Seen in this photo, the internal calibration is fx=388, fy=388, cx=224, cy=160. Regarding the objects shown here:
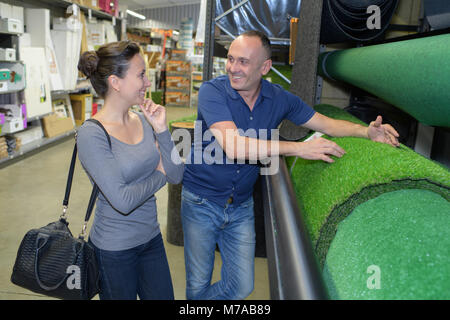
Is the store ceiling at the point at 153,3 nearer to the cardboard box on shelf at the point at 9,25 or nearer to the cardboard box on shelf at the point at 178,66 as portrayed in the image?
the cardboard box on shelf at the point at 178,66

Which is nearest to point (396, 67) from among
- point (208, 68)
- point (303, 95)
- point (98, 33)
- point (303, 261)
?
point (303, 261)

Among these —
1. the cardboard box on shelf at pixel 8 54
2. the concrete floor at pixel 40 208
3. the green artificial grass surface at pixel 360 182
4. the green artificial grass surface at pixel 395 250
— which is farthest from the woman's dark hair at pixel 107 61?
the cardboard box on shelf at pixel 8 54

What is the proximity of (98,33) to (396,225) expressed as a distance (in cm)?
837

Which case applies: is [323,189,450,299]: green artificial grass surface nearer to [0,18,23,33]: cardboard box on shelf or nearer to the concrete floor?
the concrete floor

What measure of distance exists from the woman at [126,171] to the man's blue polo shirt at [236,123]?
0.19m

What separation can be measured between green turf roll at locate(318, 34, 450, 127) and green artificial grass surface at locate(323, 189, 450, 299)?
0.82ft

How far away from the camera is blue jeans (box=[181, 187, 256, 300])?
2.05 metres

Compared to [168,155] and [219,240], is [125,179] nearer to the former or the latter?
[168,155]

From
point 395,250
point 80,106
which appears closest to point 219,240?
point 395,250

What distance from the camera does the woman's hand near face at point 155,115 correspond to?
1.77m

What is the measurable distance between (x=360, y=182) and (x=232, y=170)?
Result: 3.47ft

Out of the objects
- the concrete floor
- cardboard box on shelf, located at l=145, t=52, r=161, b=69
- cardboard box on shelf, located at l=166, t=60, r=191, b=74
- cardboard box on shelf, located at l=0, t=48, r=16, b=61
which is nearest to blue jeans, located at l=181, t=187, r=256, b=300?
the concrete floor

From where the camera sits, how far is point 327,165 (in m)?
1.38
